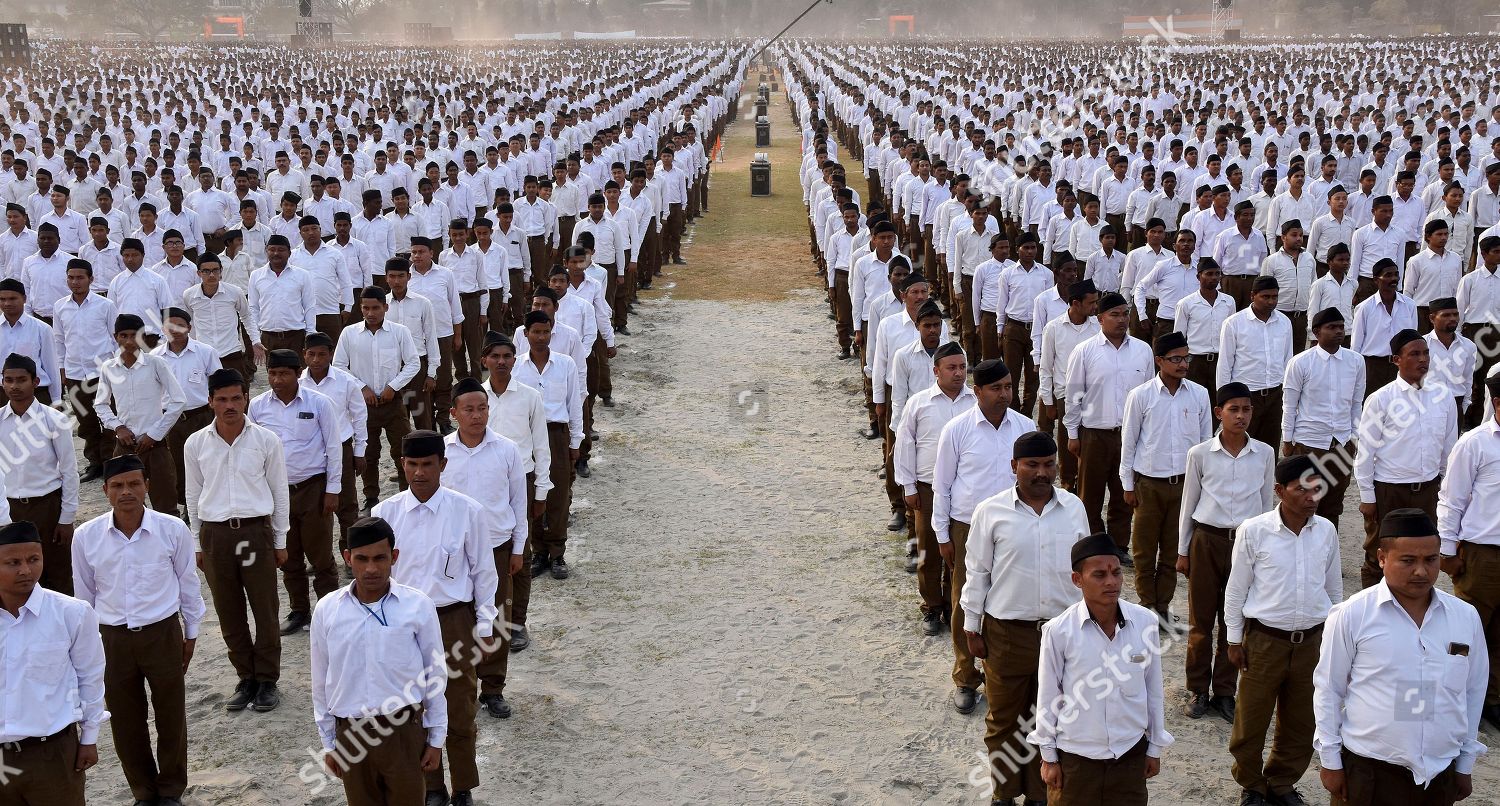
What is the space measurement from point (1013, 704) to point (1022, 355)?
5485 mm

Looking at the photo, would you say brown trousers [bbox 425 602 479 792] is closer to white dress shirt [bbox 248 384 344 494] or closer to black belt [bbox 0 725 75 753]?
black belt [bbox 0 725 75 753]

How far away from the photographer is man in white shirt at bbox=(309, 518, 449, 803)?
4547 millimetres

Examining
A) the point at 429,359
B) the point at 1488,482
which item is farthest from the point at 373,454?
the point at 1488,482

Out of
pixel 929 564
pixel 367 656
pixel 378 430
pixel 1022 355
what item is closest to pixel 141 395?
pixel 378 430

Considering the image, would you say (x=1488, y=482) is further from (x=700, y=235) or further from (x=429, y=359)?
(x=700, y=235)

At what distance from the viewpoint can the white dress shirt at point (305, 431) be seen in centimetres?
696

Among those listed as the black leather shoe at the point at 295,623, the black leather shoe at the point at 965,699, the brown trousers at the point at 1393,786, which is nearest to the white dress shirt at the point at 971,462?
the black leather shoe at the point at 965,699

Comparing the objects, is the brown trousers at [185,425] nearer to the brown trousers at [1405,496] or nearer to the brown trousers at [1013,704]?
the brown trousers at [1013,704]

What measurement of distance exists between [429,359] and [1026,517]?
5.57 meters

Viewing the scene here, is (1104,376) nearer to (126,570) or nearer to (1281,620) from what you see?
(1281,620)

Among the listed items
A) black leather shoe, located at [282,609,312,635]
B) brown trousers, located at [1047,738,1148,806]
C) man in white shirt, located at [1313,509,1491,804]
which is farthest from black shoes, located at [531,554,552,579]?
man in white shirt, located at [1313,509,1491,804]

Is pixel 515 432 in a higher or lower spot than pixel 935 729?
higher

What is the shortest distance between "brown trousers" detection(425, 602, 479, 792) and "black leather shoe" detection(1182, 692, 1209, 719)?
134 inches

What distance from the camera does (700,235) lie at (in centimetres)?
2117
